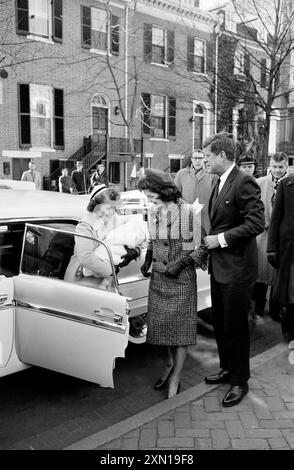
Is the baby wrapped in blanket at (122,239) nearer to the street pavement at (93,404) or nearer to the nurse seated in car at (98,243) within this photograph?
the nurse seated in car at (98,243)

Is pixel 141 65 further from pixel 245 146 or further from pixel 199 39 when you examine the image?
pixel 245 146

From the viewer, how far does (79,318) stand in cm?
308

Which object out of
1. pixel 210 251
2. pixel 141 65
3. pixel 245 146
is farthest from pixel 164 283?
pixel 245 146

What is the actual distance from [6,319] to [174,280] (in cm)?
124

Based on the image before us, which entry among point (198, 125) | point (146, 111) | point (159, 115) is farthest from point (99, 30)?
point (198, 125)

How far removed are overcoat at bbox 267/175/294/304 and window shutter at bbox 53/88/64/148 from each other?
621 inches

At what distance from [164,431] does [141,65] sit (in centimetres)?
2068

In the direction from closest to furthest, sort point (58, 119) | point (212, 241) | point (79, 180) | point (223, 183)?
1. point (212, 241)
2. point (223, 183)
3. point (79, 180)
4. point (58, 119)

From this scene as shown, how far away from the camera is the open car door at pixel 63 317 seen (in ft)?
9.78

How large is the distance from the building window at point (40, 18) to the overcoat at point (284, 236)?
16.2 m

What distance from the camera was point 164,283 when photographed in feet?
11.2

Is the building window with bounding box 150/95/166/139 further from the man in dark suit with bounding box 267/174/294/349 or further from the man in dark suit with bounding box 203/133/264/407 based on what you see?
the man in dark suit with bounding box 203/133/264/407

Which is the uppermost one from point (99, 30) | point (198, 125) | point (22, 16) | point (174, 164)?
point (99, 30)

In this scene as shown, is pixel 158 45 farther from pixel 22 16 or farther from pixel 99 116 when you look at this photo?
pixel 22 16
